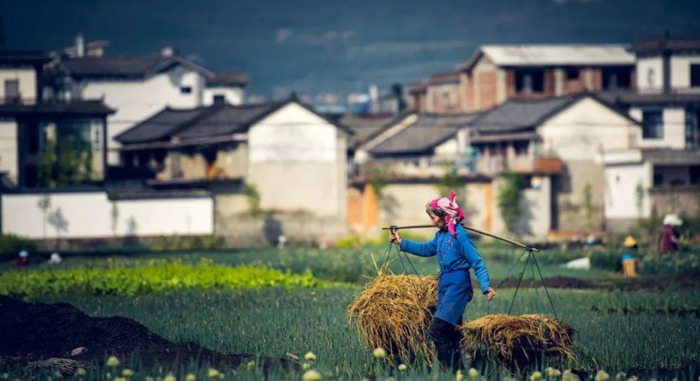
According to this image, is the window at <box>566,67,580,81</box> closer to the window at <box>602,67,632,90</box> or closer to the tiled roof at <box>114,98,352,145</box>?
the window at <box>602,67,632,90</box>

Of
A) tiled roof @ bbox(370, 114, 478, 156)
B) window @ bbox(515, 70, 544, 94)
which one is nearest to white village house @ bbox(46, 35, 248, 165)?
tiled roof @ bbox(370, 114, 478, 156)

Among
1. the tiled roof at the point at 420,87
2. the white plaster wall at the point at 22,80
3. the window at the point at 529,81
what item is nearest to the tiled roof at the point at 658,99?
the window at the point at 529,81

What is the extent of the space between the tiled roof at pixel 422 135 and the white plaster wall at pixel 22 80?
16.9 m

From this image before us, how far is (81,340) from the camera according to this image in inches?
549

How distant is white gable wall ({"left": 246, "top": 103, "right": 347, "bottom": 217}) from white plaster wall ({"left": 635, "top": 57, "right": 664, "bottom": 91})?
16110mm

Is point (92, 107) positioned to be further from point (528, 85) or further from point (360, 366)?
point (360, 366)

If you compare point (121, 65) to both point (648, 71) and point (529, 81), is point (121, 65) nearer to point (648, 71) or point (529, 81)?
point (529, 81)

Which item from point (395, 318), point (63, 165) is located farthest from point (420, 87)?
point (395, 318)

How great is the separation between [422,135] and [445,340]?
49.4m

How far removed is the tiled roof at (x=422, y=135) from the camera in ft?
193

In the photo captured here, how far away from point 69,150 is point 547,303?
34887 millimetres

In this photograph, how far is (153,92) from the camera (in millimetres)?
68000

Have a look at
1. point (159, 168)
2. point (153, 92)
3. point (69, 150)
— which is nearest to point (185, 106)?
point (153, 92)

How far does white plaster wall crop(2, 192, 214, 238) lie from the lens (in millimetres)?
43969
